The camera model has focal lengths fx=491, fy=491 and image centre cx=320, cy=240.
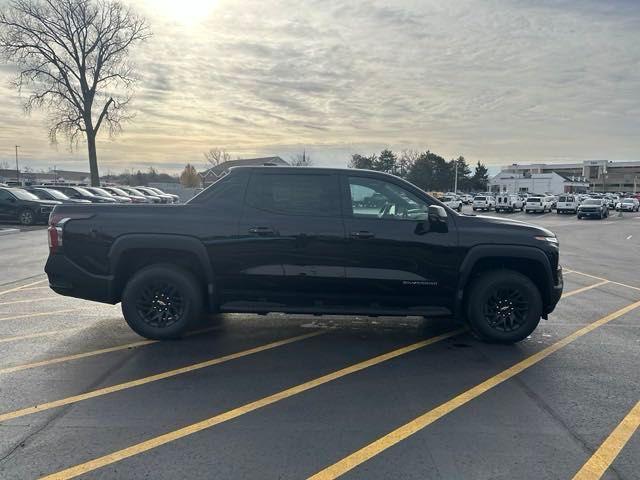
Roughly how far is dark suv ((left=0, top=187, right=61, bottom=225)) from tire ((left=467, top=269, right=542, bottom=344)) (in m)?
19.5

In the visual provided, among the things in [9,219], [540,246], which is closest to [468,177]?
[9,219]

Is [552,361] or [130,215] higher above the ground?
[130,215]

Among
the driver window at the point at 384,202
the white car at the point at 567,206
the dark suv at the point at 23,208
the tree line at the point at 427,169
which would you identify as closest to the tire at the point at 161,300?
the driver window at the point at 384,202

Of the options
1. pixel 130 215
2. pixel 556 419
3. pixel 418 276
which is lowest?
pixel 556 419

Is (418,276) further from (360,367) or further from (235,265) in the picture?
(235,265)

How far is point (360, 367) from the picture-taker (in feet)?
15.8

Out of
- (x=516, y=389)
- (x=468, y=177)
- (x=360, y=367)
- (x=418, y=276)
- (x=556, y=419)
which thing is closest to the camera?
(x=556, y=419)

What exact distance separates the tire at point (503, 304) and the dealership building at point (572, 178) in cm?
10909

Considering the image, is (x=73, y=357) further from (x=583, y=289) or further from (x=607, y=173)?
(x=607, y=173)

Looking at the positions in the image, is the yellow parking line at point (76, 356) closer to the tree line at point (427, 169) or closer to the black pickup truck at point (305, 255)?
the black pickup truck at point (305, 255)

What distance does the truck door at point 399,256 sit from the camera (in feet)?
17.2

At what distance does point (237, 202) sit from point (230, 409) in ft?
7.78

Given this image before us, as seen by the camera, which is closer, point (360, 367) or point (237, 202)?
point (360, 367)

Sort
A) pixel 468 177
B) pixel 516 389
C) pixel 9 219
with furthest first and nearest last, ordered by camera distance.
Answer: pixel 468 177 → pixel 9 219 → pixel 516 389
